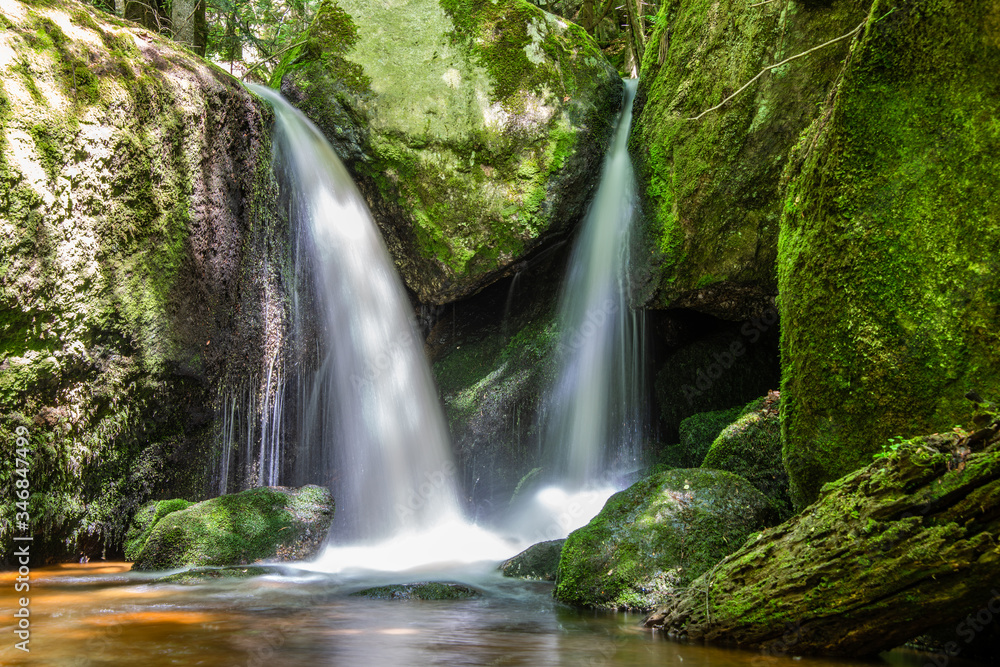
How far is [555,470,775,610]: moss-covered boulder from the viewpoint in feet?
14.2

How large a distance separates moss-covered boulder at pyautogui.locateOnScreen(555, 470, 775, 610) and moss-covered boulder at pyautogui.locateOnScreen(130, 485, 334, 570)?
299 centimetres

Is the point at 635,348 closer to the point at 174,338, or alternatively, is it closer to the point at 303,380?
the point at 303,380

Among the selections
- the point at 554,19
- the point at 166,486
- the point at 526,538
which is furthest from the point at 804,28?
the point at 166,486

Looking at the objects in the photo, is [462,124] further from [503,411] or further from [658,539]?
[658,539]

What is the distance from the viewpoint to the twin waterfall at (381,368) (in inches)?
341

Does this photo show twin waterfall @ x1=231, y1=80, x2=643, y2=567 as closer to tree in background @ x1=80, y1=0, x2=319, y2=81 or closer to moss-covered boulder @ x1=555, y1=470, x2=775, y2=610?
tree in background @ x1=80, y1=0, x2=319, y2=81

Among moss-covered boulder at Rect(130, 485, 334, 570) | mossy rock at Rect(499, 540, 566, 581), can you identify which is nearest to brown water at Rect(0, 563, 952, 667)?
mossy rock at Rect(499, 540, 566, 581)

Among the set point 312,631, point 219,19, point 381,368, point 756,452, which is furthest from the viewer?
point 219,19

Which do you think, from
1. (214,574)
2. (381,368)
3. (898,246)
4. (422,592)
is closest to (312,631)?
(422,592)

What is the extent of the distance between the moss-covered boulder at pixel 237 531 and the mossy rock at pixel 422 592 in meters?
1.75

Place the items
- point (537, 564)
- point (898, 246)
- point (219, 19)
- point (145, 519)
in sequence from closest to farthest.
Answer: point (898, 246)
point (537, 564)
point (145, 519)
point (219, 19)

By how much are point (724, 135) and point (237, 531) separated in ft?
20.7

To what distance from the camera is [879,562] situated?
278cm

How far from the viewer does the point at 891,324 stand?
12.0ft
